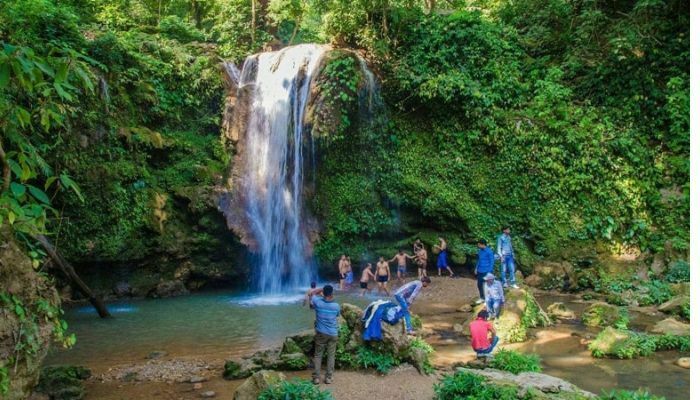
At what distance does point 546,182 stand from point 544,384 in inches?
399

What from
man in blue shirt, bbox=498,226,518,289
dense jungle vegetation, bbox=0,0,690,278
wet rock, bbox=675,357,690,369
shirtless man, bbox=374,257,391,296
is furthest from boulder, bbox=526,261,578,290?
wet rock, bbox=675,357,690,369

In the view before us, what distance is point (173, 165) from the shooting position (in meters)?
15.6

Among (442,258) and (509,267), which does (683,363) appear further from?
(442,258)

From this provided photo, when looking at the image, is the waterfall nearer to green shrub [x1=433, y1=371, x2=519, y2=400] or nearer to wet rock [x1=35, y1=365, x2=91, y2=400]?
wet rock [x1=35, y1=365, x2=91, y2=400]

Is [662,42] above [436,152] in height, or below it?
above

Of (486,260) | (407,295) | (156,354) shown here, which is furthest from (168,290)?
(486,260)

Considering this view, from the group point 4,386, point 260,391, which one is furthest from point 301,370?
point 4,386

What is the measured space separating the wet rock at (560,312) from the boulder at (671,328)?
1632 mm

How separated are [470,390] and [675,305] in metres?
7.75

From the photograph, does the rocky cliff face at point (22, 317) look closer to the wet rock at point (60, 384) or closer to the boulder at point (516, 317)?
the wet rock at point (60, 384)

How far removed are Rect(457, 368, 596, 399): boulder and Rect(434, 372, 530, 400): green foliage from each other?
0.21m

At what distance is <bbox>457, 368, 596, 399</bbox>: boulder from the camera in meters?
6.35

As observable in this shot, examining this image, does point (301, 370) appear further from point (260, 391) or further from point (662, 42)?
point (662, 42)

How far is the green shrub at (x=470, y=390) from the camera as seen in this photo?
6.11m
